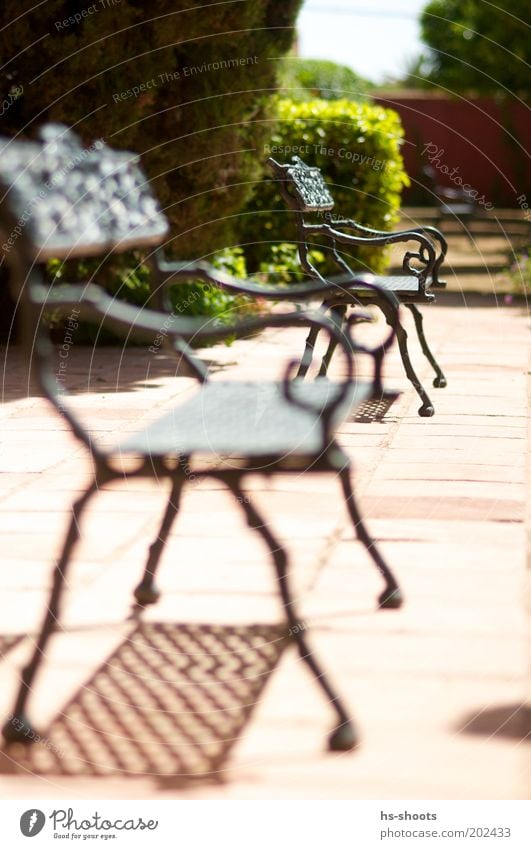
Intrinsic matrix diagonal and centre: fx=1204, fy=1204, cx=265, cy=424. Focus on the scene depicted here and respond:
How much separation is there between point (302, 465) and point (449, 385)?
9.27 ft

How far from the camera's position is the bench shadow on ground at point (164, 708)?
1918 mm

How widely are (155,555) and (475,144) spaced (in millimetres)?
17884

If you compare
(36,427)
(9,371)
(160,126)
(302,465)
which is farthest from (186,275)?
(160,126)

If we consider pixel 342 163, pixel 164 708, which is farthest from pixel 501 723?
pixel 342 163

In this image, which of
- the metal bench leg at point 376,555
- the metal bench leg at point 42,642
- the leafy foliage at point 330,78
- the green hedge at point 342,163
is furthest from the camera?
the leafy foliage at point 330,78

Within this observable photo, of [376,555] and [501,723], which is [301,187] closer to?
[376,555]

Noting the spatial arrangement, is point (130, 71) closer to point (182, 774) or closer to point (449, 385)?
point (449, 385)

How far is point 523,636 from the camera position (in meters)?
2.36

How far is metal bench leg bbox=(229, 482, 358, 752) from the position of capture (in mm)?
1940

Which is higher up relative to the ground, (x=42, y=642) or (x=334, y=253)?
(x=334, y=253)

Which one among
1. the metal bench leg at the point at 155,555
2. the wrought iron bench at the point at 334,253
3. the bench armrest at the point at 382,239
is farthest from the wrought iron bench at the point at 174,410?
the bench armrest at the point at 382,239

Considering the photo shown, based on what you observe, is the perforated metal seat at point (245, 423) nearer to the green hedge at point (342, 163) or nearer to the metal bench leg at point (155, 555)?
the metal bench leg at point (155, 555)

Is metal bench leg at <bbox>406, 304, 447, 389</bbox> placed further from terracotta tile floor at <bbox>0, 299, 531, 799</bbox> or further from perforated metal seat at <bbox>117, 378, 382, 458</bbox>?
perforated metal seat at <bbox>117, 378, 382, 458</bbox>

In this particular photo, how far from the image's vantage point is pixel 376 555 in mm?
2611
